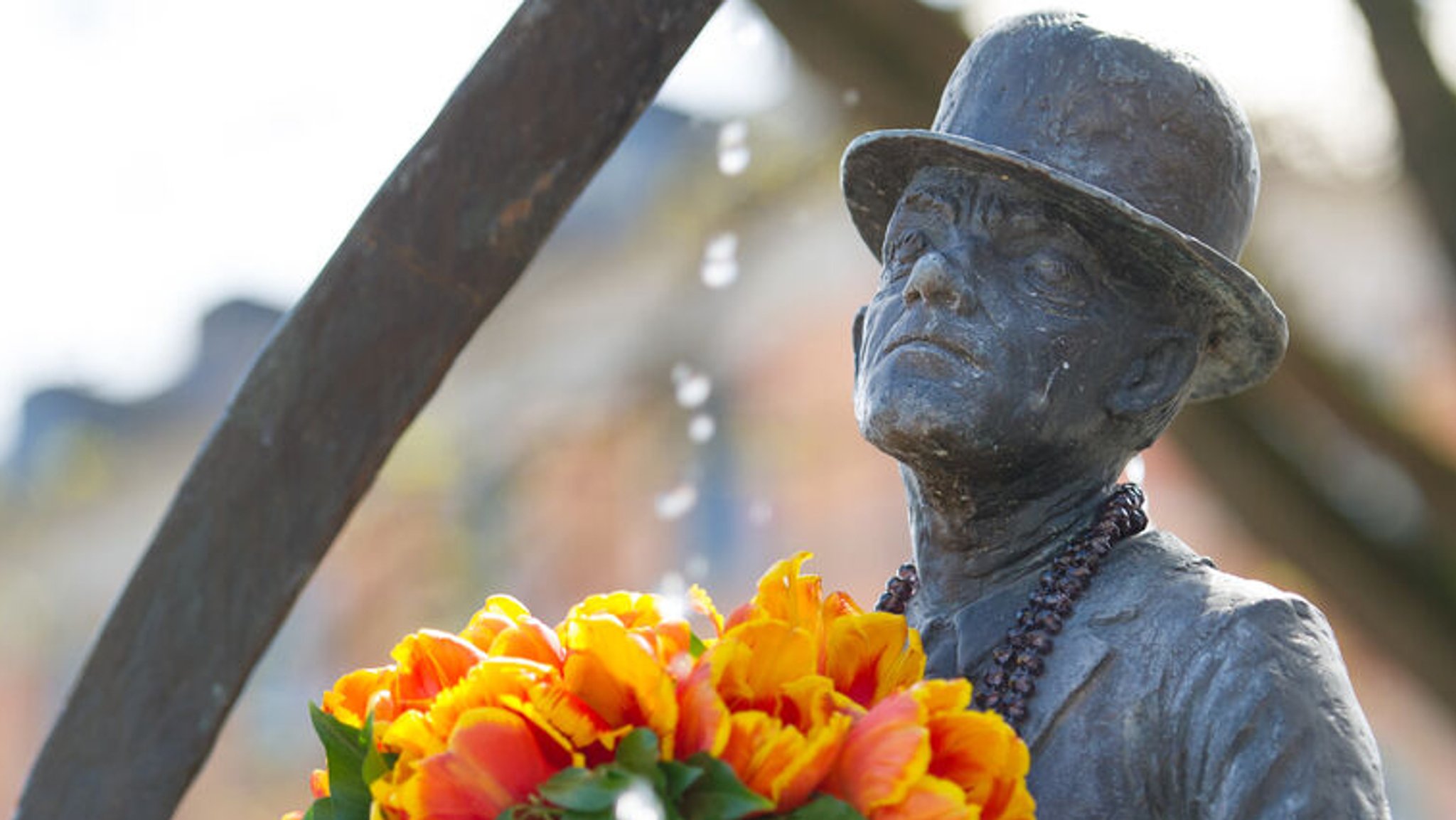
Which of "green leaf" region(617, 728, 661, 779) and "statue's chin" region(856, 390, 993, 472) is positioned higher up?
"statue's chin" region(856, 390, 993, 472)

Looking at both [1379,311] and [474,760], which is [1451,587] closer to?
[474,760]

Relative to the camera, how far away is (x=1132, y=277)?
2.78 metres

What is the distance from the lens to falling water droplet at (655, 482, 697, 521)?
15.1 metres

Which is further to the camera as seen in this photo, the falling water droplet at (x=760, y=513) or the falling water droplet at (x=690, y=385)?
the falling water droplet at (x=690, y=385)

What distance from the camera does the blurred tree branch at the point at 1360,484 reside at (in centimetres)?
555

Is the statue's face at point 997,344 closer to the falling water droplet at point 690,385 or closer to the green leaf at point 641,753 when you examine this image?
the green leaf at point 641,753

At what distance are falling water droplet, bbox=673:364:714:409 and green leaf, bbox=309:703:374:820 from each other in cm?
1184

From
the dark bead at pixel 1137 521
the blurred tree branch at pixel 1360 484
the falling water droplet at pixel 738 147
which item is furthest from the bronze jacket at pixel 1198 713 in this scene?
the falling water droplet at pixel 738 147

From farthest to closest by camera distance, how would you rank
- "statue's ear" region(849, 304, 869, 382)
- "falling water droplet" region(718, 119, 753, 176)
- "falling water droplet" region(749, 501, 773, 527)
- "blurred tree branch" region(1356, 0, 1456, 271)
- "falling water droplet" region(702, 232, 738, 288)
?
"falling water droplet" region(749, 501, 773, 527) → "falling water droplet" region(702, 232, 738, 288) → "falling water droplet" region(718, 119, 753, 176) → "blurred tree branch" region(1356, 0, 1456, 271) → "statue's ear" region(849, 304, 869, 382)

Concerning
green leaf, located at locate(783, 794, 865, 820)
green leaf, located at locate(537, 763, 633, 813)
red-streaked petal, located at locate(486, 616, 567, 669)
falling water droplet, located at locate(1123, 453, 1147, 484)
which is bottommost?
green leaf, located at locate(783, 794, 865, 820)

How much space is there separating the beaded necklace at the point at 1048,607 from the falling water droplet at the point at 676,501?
39.9 ft

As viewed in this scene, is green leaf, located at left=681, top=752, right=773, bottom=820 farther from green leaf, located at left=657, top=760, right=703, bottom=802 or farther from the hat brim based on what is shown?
the hat brim

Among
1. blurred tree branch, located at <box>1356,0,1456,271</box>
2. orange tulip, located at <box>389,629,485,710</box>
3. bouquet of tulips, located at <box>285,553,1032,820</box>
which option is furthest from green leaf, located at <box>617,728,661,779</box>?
blurred tree branch, located at <box>1356,0,1456,271</box>

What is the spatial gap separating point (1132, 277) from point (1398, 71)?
9.91 feet
